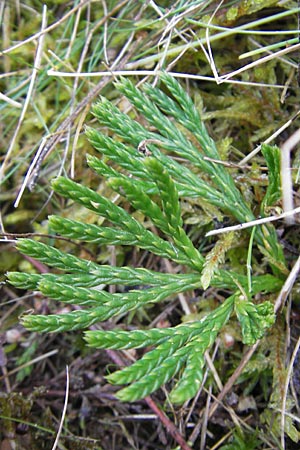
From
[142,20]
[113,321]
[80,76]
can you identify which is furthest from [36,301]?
[142,20]

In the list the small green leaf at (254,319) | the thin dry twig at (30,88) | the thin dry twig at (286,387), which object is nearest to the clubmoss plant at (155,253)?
Answer: the small green leaf at (254,319)

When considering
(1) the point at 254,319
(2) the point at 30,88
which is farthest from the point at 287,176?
(2) the point at 30,88

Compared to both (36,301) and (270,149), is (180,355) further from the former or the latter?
(36,301)

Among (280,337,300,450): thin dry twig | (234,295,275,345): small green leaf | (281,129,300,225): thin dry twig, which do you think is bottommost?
(280,337,300,450): thin dry twig

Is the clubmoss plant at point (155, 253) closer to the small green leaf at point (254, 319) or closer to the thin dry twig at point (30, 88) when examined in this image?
the small green leaf at point (254, 319)

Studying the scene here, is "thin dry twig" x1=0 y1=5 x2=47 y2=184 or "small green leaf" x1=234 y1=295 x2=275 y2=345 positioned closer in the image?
"small green leaf" x1=234 y1=295 x2=275 y2=345

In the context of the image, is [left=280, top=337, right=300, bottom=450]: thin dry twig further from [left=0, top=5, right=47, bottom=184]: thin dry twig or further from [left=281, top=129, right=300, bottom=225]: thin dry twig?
[left=0, top=5, right=47, bottom=184]: thin dry twig

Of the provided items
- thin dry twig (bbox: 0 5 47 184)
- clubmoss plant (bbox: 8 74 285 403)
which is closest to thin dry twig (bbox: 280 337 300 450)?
clubmoss plant (bbox: 8 74 285 403)

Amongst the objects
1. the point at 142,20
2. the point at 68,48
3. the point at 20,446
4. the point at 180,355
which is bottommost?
the point at 20,446
